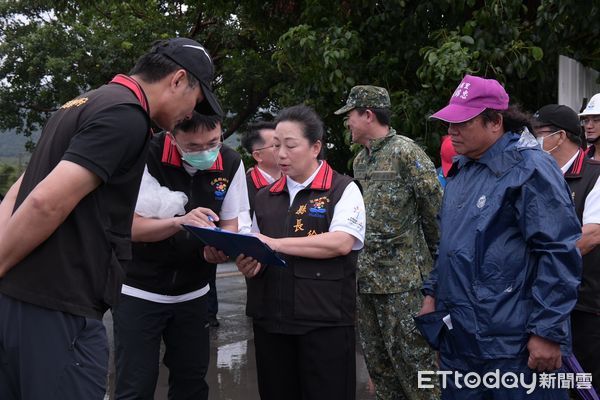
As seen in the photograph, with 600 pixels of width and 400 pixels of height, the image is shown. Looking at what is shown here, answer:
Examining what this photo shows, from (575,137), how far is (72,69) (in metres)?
15.4

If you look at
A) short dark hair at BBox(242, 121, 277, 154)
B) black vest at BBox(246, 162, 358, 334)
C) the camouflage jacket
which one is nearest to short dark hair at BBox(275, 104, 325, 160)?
black vest at BBox(246, 162, 358, 334)

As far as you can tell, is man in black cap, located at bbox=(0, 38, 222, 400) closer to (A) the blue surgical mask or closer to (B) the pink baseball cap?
(A) the blue surgical mask

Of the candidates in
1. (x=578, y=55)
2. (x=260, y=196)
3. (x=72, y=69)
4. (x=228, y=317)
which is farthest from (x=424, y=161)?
(x=72, y=69)

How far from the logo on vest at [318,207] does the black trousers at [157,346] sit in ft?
2.71

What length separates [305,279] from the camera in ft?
11.2

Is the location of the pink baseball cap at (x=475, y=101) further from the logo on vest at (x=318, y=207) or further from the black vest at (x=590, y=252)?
the black vest at (x=590, y=252)

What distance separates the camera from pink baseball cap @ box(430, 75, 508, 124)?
3.09m

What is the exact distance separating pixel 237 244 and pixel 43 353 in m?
1.07

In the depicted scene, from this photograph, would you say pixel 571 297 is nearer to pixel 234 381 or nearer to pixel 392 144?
pixel 392 144

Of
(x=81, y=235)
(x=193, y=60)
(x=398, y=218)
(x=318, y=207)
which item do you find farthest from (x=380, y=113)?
(x=81, y=235)

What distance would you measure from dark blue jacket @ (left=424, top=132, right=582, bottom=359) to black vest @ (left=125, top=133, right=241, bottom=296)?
131 centimetres

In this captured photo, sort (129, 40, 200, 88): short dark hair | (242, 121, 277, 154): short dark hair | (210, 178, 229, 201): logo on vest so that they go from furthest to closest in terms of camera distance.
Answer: (242, 121, 277, 154): short dark hair < (210, 178, 229, 201): logo on vest < (129, 40, 200, 88): short dark hair

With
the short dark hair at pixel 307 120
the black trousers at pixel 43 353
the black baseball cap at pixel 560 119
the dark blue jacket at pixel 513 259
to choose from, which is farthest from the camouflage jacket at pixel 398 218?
the black trousers at pixel 43 353

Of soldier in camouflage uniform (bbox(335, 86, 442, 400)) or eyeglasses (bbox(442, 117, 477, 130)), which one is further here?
soldier in camouflage uniform (bbox(335, 86, 442, 400))
